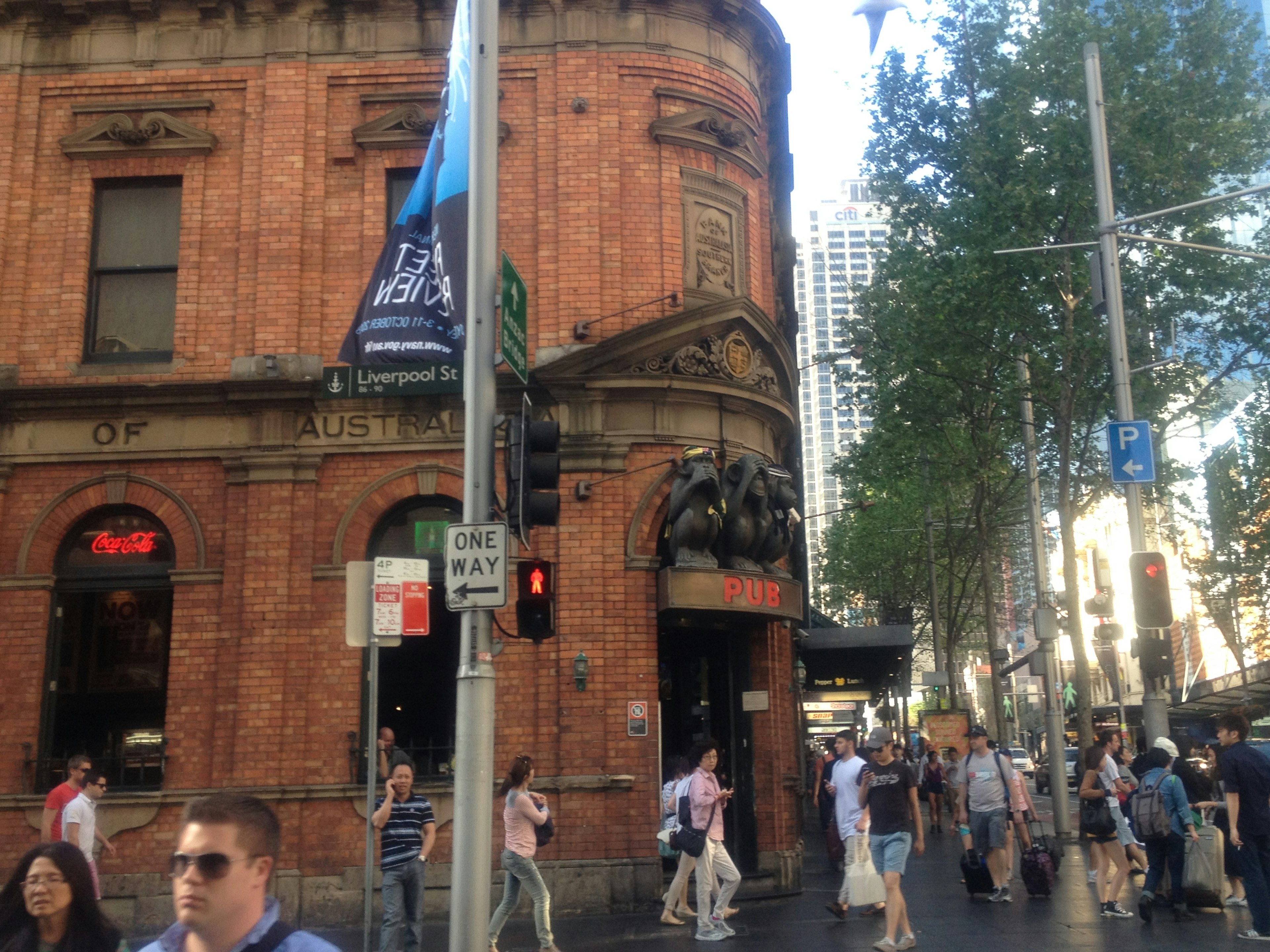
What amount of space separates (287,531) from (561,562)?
3.38 m

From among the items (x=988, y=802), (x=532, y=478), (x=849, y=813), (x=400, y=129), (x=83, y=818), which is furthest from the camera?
(x=400, y=129)

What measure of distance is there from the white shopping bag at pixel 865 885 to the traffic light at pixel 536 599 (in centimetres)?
438

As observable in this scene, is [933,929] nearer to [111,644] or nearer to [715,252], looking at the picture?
[715,252]

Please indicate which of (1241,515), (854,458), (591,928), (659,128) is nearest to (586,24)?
(659,128)

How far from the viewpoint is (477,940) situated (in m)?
8.58

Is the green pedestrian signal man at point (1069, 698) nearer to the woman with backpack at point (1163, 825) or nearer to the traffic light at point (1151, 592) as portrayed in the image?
the traffic light at point (1151, 592)

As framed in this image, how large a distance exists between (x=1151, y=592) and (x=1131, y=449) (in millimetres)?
2053

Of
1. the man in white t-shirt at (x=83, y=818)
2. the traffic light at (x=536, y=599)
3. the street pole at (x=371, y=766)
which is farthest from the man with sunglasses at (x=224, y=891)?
the man in white t-shirt at (x=83, y=818)

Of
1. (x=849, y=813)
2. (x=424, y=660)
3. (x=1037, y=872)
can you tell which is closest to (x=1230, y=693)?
(x=1037, y=872)

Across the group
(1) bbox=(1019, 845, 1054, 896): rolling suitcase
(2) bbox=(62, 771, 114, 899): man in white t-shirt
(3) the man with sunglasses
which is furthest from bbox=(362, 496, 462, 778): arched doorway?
(3) the man with sunglasses

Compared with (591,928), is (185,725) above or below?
above

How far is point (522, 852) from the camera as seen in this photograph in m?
11.3

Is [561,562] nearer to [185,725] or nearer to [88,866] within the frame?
[185,725]

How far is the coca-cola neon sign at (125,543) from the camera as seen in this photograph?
1584cm
